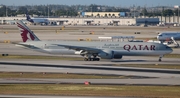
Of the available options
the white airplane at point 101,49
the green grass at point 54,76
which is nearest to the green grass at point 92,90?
the green grass at point 54,76

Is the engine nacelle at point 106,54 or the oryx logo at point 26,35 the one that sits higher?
the oryx logo at point 26,35

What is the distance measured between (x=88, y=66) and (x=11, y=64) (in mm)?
10438

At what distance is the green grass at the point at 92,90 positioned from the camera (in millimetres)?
44969

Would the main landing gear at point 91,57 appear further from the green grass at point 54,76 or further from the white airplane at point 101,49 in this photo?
the green grass at point 54,76

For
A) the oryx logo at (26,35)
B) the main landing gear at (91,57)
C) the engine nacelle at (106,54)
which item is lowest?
the main landing gear at (91,57)


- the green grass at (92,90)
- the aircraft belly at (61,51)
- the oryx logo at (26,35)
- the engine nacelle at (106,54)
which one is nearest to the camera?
the green grass at (92,90)

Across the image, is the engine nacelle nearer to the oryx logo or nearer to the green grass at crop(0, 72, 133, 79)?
the oryx logo

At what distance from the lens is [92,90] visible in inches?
1864

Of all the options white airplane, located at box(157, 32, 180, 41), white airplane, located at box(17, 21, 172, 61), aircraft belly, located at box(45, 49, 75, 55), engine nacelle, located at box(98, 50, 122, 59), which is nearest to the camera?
engine nacelle, located at box(98, 50, 122, 59)

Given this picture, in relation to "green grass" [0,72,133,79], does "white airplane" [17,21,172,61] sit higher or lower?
higher

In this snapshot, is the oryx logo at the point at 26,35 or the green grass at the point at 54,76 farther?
the oryx logo at the point at 26,35

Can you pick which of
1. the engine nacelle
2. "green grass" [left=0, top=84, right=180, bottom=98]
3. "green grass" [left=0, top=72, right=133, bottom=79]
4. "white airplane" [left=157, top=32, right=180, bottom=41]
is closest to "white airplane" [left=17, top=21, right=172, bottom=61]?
the engine nacelle

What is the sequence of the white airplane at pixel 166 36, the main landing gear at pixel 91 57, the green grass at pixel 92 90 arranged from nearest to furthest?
the green grass at pixel 92 90 → the main landing gear at pixel 91 57 → the white airplane at pixel 166 36

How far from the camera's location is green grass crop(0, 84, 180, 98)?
45.0m
